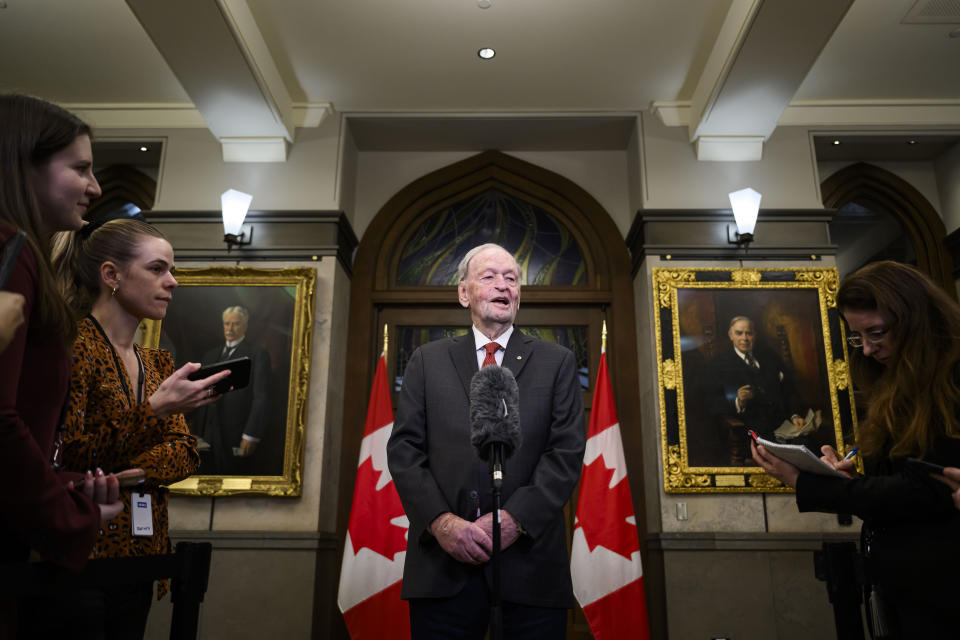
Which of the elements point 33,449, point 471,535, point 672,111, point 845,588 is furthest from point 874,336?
point 672,111

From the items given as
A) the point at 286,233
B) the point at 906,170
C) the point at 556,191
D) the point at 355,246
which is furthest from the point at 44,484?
the point at 906,170

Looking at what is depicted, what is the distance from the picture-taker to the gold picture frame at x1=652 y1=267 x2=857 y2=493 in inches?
181

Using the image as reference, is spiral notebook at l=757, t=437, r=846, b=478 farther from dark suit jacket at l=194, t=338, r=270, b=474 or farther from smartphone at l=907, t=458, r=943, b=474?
dark suit jacket at l=194, t=338, r=270, b=474

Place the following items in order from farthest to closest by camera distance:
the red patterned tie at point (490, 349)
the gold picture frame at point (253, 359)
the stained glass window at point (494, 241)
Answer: the stained glass window at point (494, 241) → the gold picture frame at point (253, 359) → the red patterned tie at point (490, 349)

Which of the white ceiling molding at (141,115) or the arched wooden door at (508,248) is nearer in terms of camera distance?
the arched wooden door at (508,248)

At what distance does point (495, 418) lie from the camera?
162 centimetres

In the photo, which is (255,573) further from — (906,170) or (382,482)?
(906,170)

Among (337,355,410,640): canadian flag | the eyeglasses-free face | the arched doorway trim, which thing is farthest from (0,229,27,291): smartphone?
the arched doorway trim

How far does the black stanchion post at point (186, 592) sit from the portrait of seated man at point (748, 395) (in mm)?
3662

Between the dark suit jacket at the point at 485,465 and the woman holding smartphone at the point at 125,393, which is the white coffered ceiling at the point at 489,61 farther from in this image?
the dark suit jacket at the point at 485,465

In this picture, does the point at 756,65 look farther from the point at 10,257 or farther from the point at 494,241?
the point at 10,257

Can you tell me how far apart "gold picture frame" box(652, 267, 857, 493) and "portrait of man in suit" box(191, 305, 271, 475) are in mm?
2614

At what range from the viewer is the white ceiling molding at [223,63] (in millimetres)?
4047

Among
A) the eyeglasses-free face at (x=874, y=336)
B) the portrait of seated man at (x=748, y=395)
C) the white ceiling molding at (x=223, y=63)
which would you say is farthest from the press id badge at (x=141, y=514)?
the portrait of seated man at (x=748, y=395)
